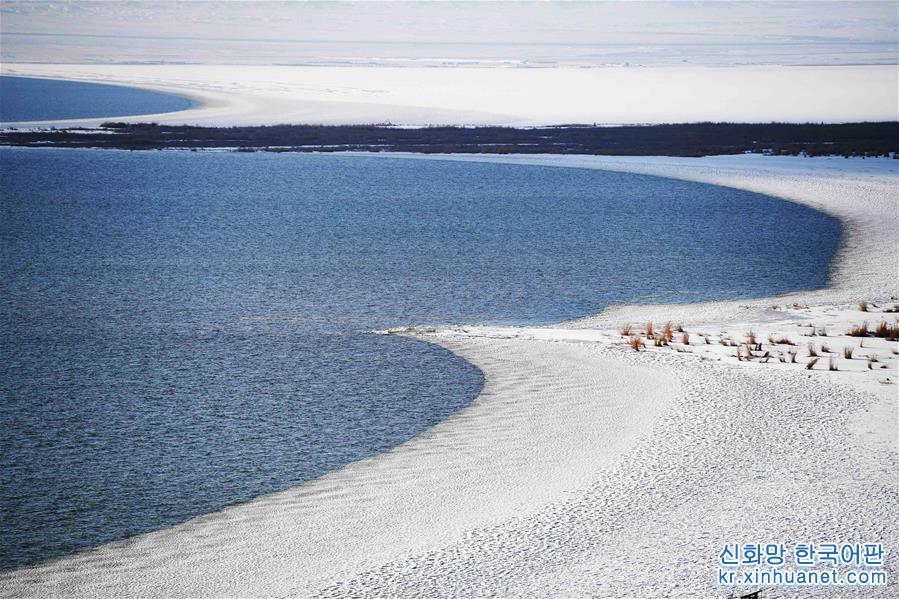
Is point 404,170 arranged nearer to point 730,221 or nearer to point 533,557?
point 730,221

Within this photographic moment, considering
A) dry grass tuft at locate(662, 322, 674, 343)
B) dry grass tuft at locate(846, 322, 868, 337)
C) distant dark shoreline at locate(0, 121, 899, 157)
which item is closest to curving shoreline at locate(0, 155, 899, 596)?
dry grass tuft at locate(662, 322, 674, 343)

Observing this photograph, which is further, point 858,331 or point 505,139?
point 505,139

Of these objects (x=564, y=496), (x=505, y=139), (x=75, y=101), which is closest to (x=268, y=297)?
(x=564, y=496)

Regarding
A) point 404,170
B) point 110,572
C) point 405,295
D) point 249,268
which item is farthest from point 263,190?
point 110,572

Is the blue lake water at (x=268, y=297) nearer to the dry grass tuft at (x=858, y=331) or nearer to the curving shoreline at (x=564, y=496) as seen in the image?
Answer: the curving shoreline at (x=564, y=496)

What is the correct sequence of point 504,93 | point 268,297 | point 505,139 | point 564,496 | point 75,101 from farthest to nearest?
1. point 504,93
2. point 75,101
3. point 505,139
4. point 268,297
5. point 564,496

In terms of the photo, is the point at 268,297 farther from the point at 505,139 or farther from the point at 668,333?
the point at 505,139

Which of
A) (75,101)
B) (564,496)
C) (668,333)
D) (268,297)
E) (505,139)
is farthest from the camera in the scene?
(75,101)
